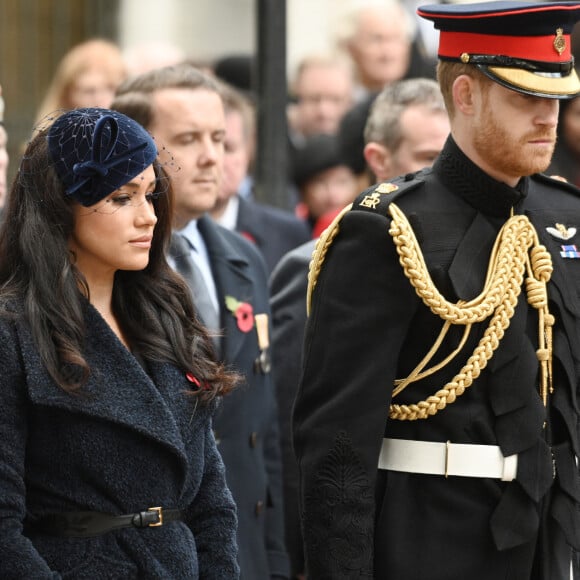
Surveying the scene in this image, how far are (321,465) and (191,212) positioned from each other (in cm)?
138

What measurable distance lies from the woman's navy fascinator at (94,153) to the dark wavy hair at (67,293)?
4 cm

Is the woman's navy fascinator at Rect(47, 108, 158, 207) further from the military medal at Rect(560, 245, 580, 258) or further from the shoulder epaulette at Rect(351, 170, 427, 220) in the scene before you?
the military medal at Rect(560, 245, 580, 258)

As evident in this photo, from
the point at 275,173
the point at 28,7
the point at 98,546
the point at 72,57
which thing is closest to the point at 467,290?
the point at 98,546

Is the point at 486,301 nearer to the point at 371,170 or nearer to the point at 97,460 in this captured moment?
the point at 97,460

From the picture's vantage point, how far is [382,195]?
404cm

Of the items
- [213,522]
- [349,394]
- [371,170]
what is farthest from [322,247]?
[371,170]

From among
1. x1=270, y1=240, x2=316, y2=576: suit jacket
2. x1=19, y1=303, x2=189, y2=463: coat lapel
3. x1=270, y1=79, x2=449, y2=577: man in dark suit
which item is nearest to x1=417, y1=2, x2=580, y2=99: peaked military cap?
x1=19, y1=303, x2=189, y2=463: coat lapel

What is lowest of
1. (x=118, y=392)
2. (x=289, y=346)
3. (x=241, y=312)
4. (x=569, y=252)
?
(x=289, y=346)

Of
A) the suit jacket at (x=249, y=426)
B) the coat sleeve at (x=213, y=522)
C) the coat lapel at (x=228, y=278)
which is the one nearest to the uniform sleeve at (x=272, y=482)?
the suit jacket at (x=249, y=426)

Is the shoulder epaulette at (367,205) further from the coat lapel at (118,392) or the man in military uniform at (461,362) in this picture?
the coat lapel at (118,392)

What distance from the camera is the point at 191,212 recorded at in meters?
4.99

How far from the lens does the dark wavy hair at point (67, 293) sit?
11.3 feet

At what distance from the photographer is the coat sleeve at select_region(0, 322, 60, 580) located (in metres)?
3.26

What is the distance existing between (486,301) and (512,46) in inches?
26.4
